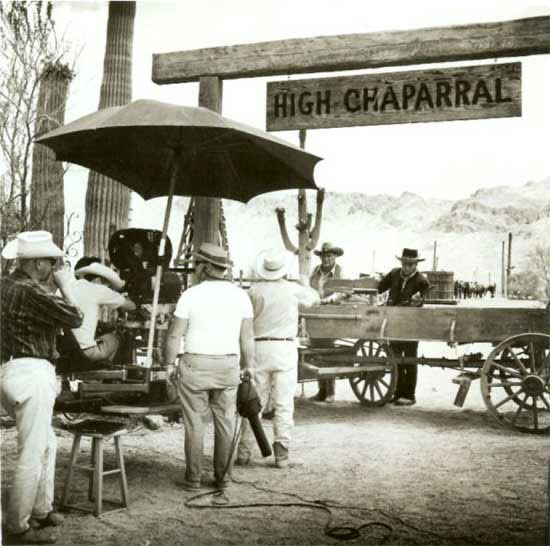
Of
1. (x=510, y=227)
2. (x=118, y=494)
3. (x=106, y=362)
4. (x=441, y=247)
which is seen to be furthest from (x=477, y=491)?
(x=441, y=247)

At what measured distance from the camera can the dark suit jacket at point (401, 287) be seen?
9.44m

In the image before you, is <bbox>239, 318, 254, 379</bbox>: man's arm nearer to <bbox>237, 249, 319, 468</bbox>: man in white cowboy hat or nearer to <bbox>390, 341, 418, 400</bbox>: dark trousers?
<bbox>237, 249, 319, 468</bbox>: man in white cowboy hat

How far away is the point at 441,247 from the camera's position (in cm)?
4294

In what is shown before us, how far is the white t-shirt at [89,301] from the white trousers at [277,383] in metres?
1.31

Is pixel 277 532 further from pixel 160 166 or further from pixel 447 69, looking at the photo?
pixel 447 69

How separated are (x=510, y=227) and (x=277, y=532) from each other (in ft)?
86.6

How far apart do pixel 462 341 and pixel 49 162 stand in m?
4.73

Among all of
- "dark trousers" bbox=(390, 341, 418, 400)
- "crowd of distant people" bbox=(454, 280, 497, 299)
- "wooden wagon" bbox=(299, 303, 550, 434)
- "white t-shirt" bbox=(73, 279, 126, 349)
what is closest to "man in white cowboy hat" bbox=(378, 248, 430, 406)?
"dark trousers" bbox=(390, 341, 418, 400)

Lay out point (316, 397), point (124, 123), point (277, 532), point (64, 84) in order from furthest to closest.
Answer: point (316, 397)
point (64, 84)
point (124, 123)
point (277, 532)

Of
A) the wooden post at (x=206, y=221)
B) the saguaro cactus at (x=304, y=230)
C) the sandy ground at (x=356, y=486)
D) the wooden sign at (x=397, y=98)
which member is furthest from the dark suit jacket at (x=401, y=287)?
the wooden sign at (x=397, y=98)

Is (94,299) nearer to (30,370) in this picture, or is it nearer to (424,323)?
(30,370)

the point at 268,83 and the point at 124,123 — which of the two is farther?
the point at 268,83

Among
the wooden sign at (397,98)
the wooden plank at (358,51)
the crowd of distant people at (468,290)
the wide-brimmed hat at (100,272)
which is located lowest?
the wide-brimmed hat at (100,272)

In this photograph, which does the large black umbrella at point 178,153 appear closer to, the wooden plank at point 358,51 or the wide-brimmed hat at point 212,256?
the wide-brimmed hat at point 212,256
